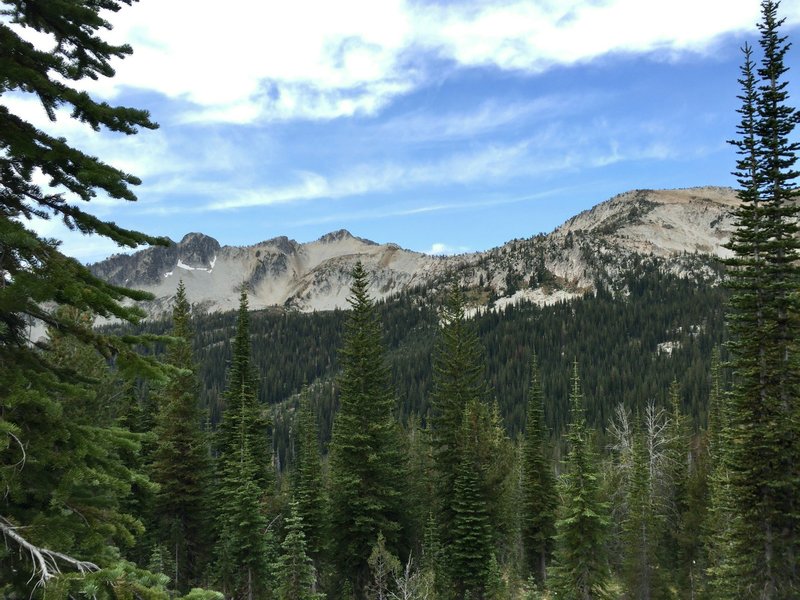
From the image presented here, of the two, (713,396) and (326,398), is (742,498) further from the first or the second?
(326,398)

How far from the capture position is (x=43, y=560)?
5.10 metres

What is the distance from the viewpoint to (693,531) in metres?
48.5

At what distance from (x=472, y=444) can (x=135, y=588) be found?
3070 centimetres

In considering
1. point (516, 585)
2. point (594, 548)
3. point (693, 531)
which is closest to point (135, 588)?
point (594, 548)

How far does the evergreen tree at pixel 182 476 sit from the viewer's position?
33.5 metres

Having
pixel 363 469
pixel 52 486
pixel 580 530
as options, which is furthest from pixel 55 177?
pixel 363 469

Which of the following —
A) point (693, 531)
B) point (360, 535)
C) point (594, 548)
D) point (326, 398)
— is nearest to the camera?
point (594, 548)

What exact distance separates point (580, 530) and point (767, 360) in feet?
33.7

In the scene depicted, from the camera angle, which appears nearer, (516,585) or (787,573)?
(787,573)

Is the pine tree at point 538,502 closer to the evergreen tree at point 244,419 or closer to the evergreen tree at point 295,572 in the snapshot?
the evergreen tree at point 244,419

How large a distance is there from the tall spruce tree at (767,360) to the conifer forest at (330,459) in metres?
0.07

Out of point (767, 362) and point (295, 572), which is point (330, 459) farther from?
point (767, 362)

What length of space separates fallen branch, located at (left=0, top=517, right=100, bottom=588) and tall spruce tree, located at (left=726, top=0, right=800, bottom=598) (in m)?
21.0

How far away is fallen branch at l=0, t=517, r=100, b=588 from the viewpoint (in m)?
5.03
